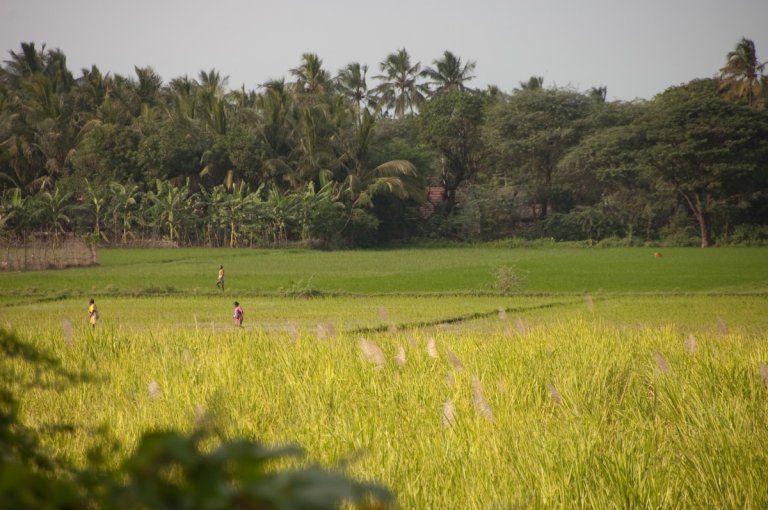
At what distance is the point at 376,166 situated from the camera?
130 feet

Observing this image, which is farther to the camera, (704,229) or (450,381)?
(704,229)

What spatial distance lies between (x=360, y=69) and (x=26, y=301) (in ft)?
125

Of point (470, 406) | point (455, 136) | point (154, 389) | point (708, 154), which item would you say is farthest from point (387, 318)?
point (455, 136)

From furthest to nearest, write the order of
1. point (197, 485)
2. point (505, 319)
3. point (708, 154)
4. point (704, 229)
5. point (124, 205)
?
point (704, 229), point (124, 205), point (708, 154), point (505, 319), point (197, 485)

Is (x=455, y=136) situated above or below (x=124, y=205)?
above

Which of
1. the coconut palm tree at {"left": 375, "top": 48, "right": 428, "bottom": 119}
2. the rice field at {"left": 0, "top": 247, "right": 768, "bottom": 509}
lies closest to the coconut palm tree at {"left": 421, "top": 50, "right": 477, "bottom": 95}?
the coconut palm tree at {"left": 375, "top": 48, "right": 428, "bottom": 119}

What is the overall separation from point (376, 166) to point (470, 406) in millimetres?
35261

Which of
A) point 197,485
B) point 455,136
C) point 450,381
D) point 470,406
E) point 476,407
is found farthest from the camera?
point 455,136

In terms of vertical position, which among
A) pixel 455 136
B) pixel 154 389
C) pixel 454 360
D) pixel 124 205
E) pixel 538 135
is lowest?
pixel 154 389

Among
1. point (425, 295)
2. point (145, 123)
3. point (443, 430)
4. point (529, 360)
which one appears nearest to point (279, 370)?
point (529, 360)

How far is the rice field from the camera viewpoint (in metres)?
3.33

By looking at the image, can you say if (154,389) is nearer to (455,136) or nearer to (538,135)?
(538,135)

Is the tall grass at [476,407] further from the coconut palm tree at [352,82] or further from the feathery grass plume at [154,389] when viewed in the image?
the coconut palm tree at [352,82]

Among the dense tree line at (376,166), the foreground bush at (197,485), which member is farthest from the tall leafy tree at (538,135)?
the foreground bush at (197,485)
